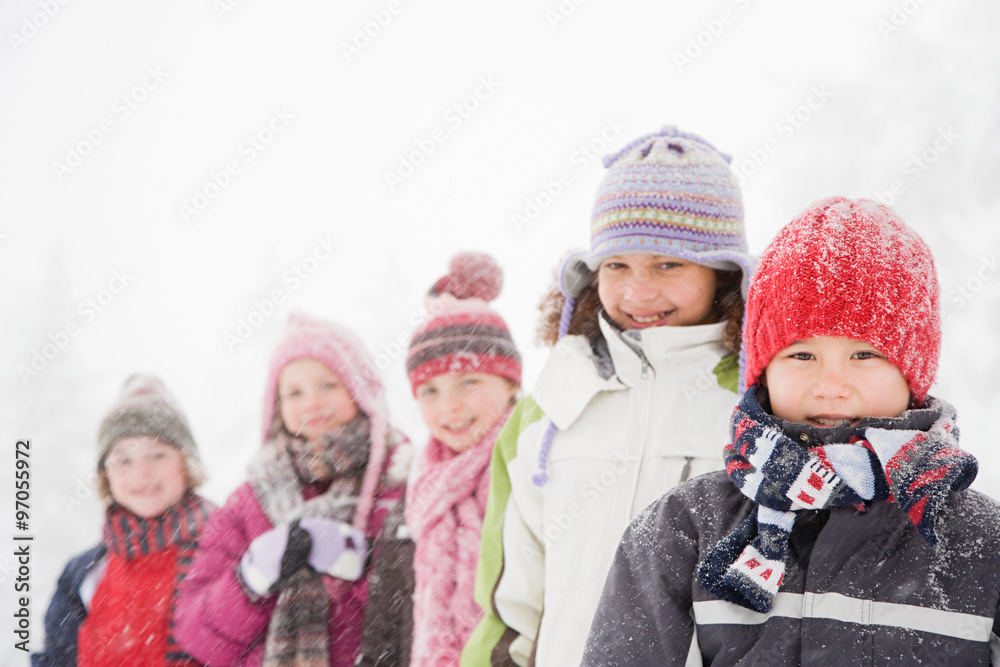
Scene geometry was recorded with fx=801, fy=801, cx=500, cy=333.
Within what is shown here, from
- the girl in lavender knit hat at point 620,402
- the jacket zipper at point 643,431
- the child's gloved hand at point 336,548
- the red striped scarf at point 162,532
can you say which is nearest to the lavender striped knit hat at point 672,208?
the girl in lavender knit hat at point 620,402

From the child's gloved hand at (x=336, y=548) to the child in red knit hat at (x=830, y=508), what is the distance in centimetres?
173

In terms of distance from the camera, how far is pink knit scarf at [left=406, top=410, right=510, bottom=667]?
2.62 metres

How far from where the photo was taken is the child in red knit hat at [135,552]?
10.5 ft

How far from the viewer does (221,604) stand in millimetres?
2951

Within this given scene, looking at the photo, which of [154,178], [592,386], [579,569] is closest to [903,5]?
[592,386]

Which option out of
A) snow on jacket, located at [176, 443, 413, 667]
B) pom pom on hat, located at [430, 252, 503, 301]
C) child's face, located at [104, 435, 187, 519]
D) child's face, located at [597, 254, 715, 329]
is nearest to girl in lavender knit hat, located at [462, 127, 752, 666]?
child's face, located at [597, 254, 715, 329]

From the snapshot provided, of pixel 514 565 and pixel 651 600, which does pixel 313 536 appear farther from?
pixel 651 600

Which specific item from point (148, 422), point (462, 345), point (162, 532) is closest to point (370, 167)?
point (148, 422)

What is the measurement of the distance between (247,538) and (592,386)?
1709 mm

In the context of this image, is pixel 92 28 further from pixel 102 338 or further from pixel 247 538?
pixel 247 538

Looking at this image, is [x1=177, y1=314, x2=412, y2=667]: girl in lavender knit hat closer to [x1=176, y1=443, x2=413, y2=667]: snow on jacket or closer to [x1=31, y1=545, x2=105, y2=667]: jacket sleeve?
[x1=176, y1=443, x2=413, y2=667]: snow on jacket

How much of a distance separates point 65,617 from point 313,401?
4.58 ft

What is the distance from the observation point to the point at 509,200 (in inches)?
257

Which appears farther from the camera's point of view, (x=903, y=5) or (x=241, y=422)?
(x=241, y=422)
